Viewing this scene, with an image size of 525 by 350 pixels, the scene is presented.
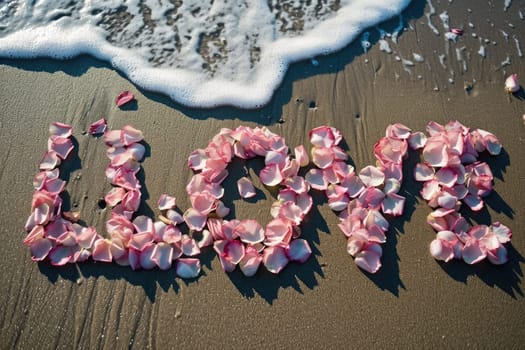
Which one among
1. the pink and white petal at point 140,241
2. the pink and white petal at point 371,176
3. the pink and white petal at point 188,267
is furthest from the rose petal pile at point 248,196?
the pink and white petal at point 371,176

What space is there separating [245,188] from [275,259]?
0.47 meters

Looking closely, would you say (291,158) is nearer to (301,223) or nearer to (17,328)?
(301,223)

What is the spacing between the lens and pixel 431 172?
2.52 metres

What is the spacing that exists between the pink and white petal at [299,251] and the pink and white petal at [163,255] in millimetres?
595

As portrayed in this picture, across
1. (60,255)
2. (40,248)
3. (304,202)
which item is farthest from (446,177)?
(40,248)

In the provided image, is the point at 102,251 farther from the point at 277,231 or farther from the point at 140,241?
the point at 277,231

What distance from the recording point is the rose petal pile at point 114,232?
2.22 m

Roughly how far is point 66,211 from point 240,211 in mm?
964

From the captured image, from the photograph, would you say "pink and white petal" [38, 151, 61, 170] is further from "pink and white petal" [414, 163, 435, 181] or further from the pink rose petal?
"pink and white petal" [414, 163, 435, 181]

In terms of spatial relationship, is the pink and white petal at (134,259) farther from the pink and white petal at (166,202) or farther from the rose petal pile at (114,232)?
the pink and white petal at (166,202)

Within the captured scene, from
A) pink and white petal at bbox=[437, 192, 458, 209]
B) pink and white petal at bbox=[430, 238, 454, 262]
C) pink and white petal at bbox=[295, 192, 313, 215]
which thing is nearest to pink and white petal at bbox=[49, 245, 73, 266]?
pink and white petal at bbox=[295, 192, 313, 215]

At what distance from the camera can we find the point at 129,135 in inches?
104

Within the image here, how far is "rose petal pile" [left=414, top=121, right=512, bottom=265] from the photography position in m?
2.23

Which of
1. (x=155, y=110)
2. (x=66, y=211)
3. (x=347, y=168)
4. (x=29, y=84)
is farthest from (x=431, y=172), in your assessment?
(x=29, y=84)
